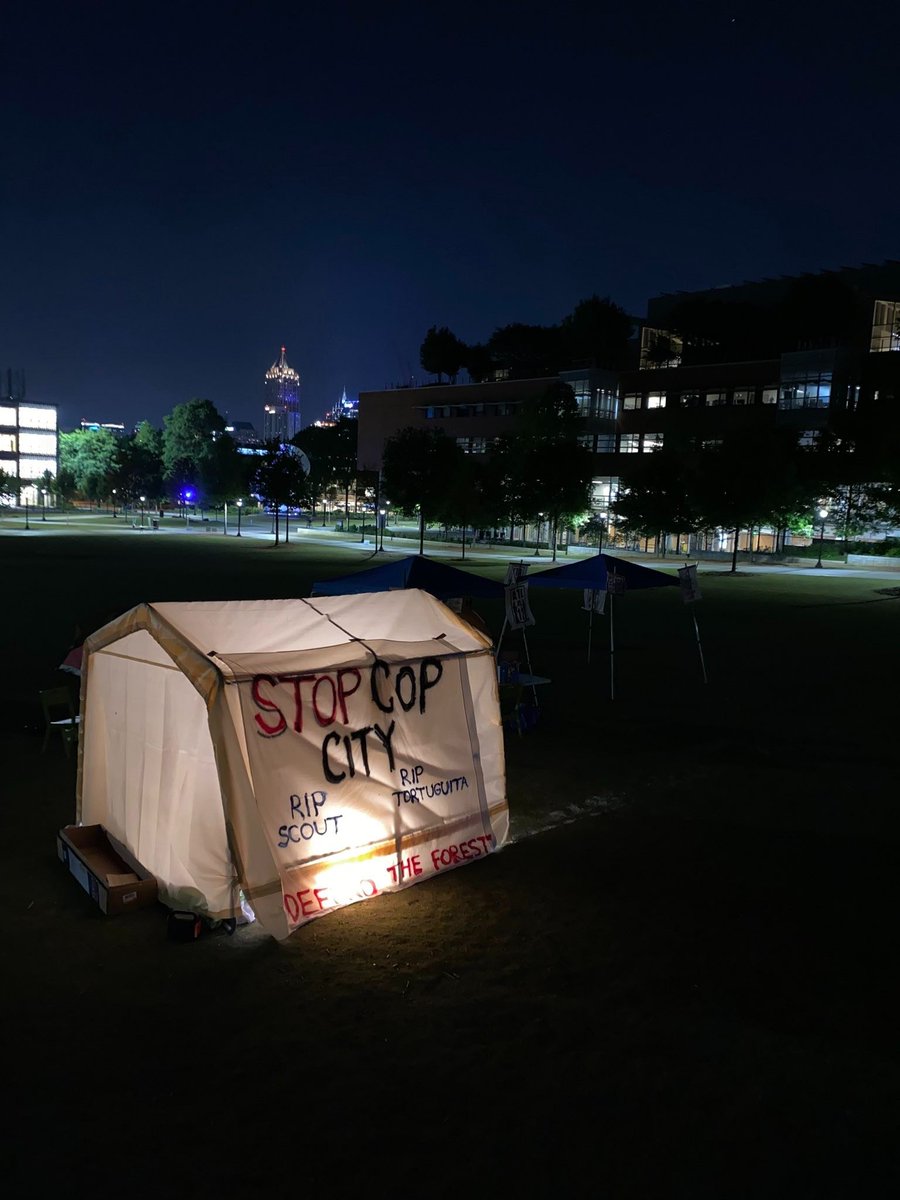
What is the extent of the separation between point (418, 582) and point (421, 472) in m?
42.4

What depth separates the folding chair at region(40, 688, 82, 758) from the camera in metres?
10.2

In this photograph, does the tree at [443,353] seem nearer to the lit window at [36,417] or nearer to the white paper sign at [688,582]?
the lit window at [36,417]

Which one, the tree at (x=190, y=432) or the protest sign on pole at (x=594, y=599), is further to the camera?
the tree at (x=190, y=432)

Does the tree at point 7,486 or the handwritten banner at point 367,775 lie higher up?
the tree at point 7,486

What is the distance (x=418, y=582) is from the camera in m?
13.3

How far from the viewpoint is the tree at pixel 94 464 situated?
108 meters

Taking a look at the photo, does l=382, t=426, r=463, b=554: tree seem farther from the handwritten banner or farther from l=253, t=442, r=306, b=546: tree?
the handwritten banner

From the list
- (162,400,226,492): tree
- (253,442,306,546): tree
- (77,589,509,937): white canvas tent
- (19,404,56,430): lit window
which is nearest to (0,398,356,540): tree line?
(162,400,226,492): tree

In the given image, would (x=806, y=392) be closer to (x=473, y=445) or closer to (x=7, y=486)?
(x=473, y=445)

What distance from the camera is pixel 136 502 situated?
4274 inches

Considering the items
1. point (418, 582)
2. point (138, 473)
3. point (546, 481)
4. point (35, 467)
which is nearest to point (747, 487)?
point (546, 481)

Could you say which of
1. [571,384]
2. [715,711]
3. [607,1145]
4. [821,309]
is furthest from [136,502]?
[607,1145]

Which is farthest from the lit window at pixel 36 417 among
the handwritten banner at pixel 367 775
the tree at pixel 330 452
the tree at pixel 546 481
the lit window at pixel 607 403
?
the handwritten banner at pixel 367 775

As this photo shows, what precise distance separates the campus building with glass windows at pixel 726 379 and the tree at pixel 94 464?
4036 centimetres
